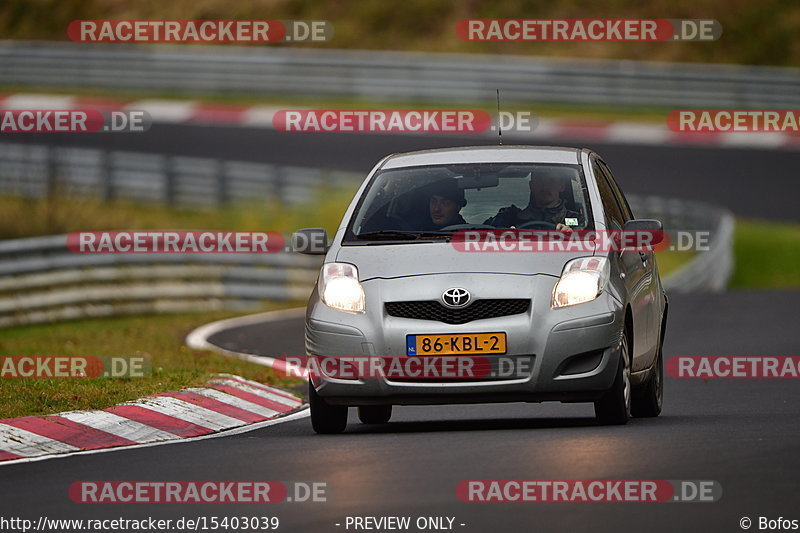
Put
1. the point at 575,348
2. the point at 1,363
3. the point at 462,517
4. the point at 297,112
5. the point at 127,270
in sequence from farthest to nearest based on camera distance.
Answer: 1. the point at 297,112
2. the point at 127,270
3. the point at 1,363
4. the point at 575,348
5. the point at 462,517

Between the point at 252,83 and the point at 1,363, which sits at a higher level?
the point at 252,83

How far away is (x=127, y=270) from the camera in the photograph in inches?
1011

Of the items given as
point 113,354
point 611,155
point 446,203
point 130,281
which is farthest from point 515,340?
point 611,155

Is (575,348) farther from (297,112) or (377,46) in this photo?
(377,46)

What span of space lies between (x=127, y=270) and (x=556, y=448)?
16.6 metres

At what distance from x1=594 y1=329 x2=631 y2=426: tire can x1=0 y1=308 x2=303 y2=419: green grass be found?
3318 millimetres

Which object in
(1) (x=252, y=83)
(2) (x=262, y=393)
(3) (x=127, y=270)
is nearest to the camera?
(2) (x=262, y=393)

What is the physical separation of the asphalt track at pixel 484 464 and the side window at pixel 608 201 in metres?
1.31

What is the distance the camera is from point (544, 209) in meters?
11.6

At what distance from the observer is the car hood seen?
10914 mm

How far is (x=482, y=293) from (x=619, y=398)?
1102mm

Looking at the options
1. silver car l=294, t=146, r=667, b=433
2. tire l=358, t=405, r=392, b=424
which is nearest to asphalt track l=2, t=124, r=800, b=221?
tire l=358, t=405, r=392, b=424

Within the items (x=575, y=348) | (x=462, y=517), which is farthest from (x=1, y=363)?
(x=462, y=517)

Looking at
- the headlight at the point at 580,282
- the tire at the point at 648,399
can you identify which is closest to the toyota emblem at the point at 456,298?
the headlight at the point at 580,282
